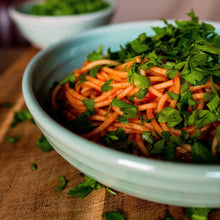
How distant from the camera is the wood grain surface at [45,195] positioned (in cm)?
75

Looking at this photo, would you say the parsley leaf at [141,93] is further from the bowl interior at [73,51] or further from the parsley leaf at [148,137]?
the bowl interior at [73,51]

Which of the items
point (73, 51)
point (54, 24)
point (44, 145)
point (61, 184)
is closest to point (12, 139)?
point (44, 145)

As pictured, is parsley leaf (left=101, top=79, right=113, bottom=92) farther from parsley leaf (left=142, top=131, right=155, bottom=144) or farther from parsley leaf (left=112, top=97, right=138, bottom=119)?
parsley leaf (left=142, top=131, right=155, bottom=144)

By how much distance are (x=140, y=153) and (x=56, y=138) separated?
254 mm

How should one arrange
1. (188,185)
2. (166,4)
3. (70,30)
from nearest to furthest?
(188,185)
(70,30)
(166,4)

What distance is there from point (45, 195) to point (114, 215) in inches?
8.7

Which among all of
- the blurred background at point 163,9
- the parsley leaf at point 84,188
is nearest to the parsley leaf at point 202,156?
the parsley leaf at point 84,188

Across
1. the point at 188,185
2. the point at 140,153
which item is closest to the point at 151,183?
the point at 188,185

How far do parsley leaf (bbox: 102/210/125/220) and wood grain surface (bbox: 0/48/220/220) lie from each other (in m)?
0.02

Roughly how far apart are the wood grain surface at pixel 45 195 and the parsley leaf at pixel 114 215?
0.06 ft

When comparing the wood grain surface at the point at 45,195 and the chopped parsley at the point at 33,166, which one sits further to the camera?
the chopped parsley at the point at 33,166

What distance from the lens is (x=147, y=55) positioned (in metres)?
0.88

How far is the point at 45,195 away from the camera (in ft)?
2.68

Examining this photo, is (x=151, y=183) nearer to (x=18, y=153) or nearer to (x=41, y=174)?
(x=41, y=174)
